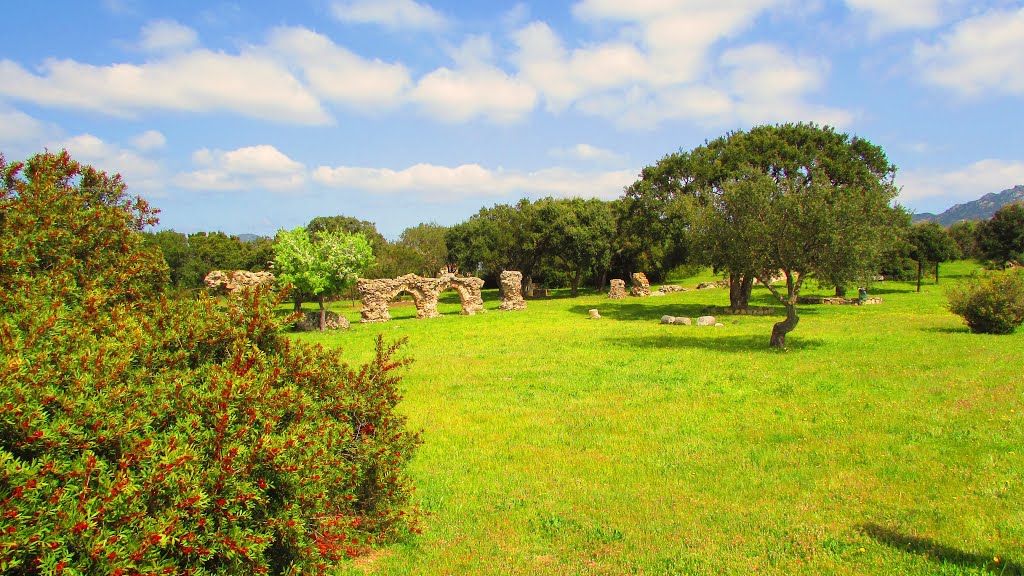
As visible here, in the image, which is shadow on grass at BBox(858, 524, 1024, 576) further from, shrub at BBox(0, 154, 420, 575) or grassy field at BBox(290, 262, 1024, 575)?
shrub at BBox(0, 154, 420, 575)

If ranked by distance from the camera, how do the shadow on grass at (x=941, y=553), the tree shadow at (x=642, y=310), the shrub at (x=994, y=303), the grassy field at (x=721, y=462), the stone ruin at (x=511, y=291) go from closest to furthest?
the shadow on grass at (x=941, y=553) < the grassy field at (x=721, y=462) < the shrub at (x=994, y=303) < the tree shadow at (x=642, y=310) < the stone ruin at (x=511, y=291)

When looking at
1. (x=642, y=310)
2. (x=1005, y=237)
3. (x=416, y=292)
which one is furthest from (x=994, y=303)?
(x=1005, y=237)

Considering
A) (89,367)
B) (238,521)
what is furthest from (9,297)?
(238,521)

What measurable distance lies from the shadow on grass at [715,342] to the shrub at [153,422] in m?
15.6

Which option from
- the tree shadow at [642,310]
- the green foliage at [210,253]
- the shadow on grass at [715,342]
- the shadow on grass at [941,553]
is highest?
the green foliage at [210,253]

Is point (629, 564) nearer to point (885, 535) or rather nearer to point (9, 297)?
point (885, 535)

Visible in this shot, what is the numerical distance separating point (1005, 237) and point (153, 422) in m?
66.1

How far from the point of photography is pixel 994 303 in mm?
20922

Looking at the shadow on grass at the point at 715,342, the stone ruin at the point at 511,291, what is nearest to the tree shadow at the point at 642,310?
the stone ruin at the point at 511,291

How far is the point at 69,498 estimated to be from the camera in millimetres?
3182

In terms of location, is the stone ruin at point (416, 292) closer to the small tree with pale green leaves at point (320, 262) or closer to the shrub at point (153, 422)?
the small tree with pale green leaves at point (320, 262)

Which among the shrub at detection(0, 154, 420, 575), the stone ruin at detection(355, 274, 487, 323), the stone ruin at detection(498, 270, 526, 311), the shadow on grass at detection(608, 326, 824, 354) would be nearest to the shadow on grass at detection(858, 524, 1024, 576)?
the shrub at detection(0, 154, 420, 575)

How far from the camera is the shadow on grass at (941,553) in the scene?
214 inches

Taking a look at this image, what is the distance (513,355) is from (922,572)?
14.1 meters
